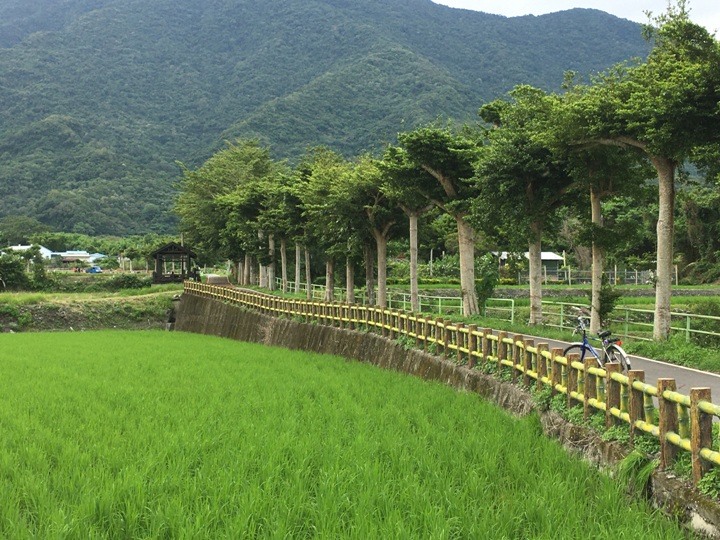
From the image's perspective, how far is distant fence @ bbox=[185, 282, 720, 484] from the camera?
19.8 ft

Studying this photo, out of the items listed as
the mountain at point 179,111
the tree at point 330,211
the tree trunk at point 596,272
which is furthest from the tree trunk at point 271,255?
the mountain at point 179,111

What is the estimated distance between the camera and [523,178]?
21250 millimetres

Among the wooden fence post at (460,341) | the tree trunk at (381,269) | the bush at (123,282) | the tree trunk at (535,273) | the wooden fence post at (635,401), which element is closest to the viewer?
the wooden fence post at (635,401)

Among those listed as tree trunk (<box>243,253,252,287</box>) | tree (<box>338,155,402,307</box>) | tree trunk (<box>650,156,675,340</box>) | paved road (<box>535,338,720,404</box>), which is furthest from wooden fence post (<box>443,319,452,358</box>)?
tree trunk (<box>243,253,252,287</box>)

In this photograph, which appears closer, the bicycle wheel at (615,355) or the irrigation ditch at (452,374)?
the irrigation ditch at (452,374)

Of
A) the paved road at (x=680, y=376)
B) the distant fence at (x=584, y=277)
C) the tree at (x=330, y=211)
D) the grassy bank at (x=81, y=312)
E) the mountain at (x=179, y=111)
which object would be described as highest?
the mountain at (x=179, y=111)

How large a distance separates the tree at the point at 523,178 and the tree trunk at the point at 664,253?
3.34 metres

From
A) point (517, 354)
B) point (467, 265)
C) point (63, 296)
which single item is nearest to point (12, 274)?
point (63, 296)

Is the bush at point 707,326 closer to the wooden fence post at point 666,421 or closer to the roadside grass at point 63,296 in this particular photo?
the wooden fence post at point 666,421

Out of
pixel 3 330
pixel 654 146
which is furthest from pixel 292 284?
pixel 654 146

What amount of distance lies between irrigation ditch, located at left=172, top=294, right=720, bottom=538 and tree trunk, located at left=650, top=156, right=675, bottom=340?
5457 millimetres

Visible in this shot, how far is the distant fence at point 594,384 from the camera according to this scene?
6027mm

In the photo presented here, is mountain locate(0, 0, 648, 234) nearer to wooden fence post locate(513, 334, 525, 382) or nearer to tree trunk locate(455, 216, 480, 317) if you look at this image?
tree trunk locate(455, 216, 480, 317)

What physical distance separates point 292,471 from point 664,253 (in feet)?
40.8
